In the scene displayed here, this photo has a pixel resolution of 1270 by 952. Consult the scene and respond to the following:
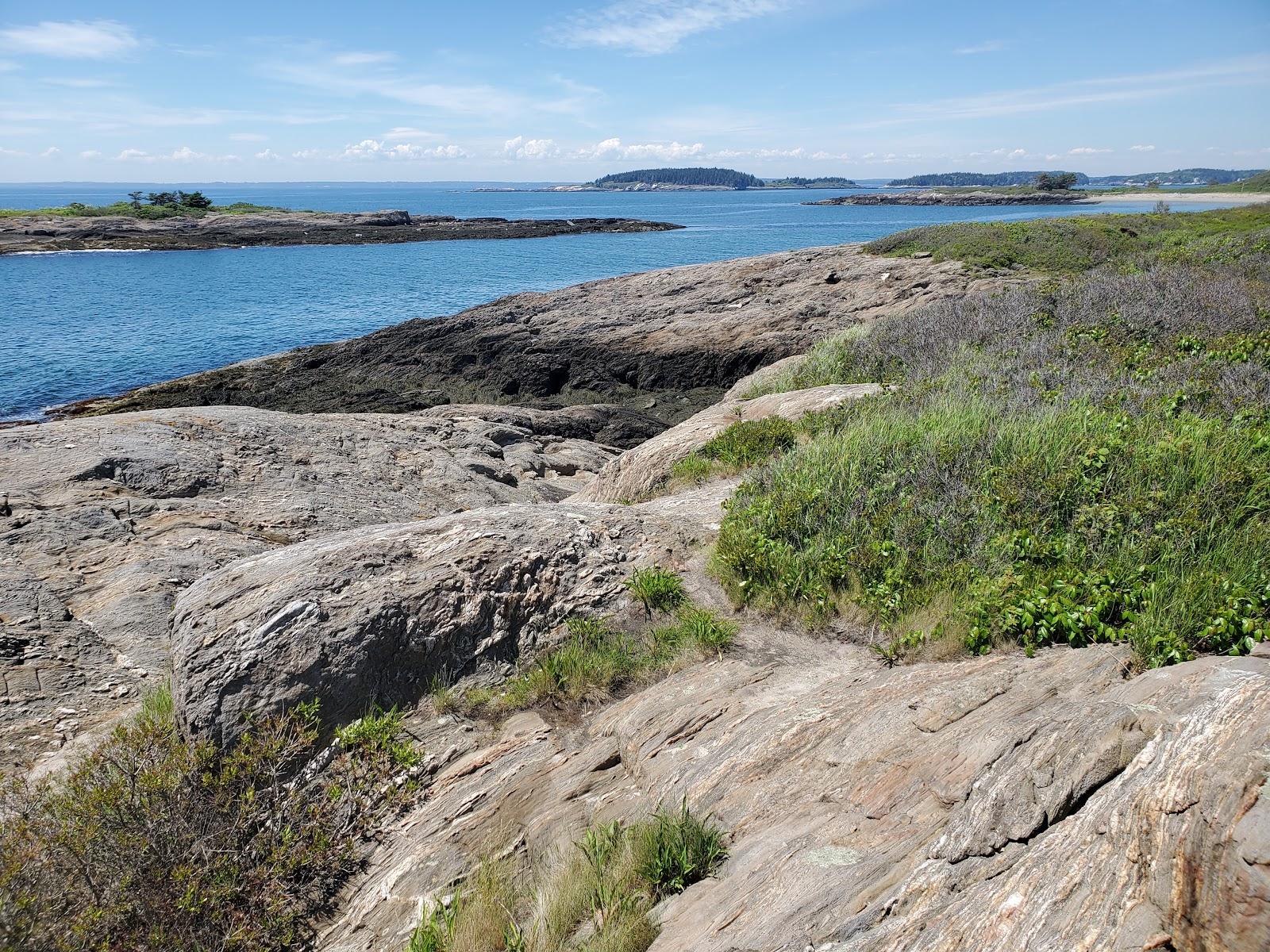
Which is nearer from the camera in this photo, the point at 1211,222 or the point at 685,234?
the point at 1211,222

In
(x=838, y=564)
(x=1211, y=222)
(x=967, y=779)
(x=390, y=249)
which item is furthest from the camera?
(x=390, y=249)

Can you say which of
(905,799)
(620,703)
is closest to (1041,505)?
(905,799)

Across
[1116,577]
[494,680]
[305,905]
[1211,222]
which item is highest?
[1211,222]

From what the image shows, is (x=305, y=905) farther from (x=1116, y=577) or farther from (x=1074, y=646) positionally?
(x=1116, y=577)

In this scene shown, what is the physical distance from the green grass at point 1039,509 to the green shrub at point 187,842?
149 inches

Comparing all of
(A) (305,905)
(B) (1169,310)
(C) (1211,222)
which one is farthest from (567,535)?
(C) (1211,222)

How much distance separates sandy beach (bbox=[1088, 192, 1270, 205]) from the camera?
261 feet

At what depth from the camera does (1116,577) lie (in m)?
5.46

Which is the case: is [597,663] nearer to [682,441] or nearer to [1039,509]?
[1039,509]

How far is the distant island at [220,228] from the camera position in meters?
89.1

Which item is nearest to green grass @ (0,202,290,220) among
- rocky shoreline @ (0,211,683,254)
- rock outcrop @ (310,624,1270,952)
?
rocky shoreline @ (0,211,683,254)

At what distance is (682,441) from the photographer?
12062mm

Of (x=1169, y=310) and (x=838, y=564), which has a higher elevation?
(x=1169, y=310)

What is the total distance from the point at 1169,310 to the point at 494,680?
1284 centimetres
